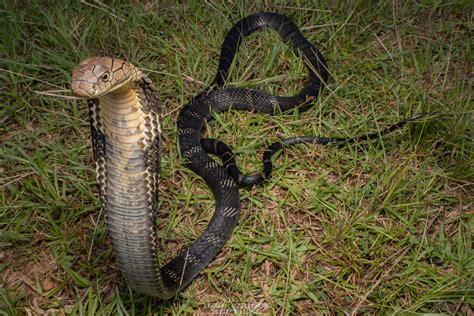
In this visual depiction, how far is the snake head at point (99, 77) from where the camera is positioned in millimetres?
1829

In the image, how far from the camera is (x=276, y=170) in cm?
368

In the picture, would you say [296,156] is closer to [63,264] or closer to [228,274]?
[228,274]

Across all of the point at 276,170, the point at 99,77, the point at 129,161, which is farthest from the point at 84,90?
the point at 276,170

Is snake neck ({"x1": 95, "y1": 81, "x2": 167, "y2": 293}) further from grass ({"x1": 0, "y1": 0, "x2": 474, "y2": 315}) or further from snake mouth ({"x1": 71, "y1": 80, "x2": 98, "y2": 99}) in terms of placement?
grass ({"x1": 0, "y1": 0, "x2": 474, "y2": 315})

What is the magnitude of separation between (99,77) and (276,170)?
6.76 ft

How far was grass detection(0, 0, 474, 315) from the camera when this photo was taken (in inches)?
117

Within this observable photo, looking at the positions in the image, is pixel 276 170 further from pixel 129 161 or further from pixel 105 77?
pixel 105 77

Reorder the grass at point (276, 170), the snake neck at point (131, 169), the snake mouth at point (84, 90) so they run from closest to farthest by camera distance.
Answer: the snake mouth at point (84, 90)
the snake neck at point (131, 169)
the grass at point (276, 170)

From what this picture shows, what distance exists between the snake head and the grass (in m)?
1.51

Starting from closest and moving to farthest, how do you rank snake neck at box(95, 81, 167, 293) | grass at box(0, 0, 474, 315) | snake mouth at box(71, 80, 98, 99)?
snake mouth at box(71, 80, 98, 99), snake neck at box(95, 81, 167, 293), grass at box(0, 0, 474, 315)

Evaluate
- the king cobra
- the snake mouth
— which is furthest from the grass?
the snake mouth

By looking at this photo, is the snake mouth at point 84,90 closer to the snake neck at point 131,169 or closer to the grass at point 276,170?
the snake neck at point 131,169

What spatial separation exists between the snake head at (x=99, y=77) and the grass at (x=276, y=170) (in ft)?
4.96

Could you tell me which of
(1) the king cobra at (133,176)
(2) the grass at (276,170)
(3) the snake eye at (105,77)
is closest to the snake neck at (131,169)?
(1) the king cobra at (133,176)
